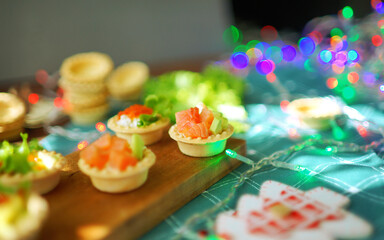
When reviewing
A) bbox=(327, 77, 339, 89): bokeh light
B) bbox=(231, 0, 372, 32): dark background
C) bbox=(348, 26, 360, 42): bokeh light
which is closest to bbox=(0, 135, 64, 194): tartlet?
bbox=(348, 26, 360, 42): bokeh light

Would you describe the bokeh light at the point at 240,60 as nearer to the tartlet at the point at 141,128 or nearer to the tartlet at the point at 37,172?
the tartlet at the point at 141,128

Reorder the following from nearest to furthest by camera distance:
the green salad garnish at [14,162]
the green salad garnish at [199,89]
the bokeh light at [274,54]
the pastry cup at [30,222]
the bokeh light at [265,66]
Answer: the pastry cup at [30,222]
the green salad garnish at [14,162]
the green salad garnish at [199,89]
the bokeh light at [265,66]
the bokeh light at [274,54]

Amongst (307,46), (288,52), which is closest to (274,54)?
(288,52)

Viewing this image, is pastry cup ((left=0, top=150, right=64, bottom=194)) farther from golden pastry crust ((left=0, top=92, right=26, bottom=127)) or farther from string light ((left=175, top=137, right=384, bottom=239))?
golden pastry crust ((left=0, top=92, right=26, bottom=127))

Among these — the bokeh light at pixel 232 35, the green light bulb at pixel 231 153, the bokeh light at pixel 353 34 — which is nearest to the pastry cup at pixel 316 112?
the green light bulb at pixel 231 153

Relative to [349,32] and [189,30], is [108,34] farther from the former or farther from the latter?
[349,32]
